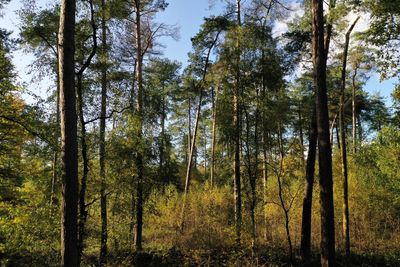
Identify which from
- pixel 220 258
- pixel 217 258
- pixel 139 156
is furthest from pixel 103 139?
pixel 220 258

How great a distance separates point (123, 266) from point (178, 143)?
2681 centimetres

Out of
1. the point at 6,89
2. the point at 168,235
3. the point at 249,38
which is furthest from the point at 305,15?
the point at 168,235

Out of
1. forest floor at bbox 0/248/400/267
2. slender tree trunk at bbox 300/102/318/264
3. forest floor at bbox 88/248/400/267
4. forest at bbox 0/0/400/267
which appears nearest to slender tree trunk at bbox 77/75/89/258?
forest at bbox 0/0/400/267

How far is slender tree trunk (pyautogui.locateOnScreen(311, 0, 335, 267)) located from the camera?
706 centimetres

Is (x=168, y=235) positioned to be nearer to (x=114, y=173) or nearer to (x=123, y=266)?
(x=123, y=266)

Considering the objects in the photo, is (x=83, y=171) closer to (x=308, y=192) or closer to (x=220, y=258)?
(x=308, y=192)

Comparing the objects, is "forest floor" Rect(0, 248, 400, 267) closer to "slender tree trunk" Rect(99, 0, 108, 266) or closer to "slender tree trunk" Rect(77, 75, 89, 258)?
"slender tree trunk" Rect(99, 0, 108, 266)

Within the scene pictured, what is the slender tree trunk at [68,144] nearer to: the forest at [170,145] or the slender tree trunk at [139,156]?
the forest at [170,145]

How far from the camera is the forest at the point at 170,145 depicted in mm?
7445

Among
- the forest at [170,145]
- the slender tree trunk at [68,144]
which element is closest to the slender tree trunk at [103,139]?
the forest at [170,145]

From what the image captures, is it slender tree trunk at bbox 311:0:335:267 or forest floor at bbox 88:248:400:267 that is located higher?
slender tree trunk at bbox 311:0:335:267

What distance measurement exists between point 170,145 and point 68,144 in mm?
9512

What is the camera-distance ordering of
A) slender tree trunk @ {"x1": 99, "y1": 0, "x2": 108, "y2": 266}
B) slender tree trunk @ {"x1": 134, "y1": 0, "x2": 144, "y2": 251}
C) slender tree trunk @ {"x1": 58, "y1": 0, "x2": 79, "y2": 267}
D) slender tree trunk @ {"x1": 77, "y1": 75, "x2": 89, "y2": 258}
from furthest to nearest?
slender tree trunk @ {"x1": 134, "y1": 0, "x2": 144, "y2": 251} → slender tree trunk @ {"x1": 99, "y1": 0, "x2": 108, "y2": 266} → slender tree trunk @ {"x1": 77, "y1": 75, "x2": 89, "y2": 258} → slender tree trunk @ {"x1": 58, "y1": 0, "x2": 79, "y2": 267}

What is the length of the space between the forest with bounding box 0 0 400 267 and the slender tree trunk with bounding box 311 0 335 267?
3cm
